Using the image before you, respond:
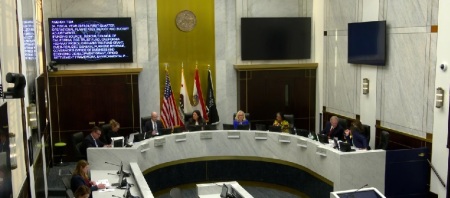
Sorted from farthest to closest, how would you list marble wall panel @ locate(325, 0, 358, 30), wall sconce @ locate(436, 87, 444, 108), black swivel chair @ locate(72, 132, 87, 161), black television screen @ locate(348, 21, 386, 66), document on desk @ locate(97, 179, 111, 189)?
marble wall panel @ locate(325, 0, 358, 30), black swivel chair @ locate(72, 132, 87, 161), black television screen @ locate(348, 21, 386, 66), wall sconce @ locate(436, 87, 444, 108), document on desk @ locate(97, 179, 111, 189)

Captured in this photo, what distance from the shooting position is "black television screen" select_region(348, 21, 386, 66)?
32.7 feet

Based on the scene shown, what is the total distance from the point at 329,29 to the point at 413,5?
3.21m

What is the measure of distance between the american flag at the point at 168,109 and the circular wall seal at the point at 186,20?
148 centimetres

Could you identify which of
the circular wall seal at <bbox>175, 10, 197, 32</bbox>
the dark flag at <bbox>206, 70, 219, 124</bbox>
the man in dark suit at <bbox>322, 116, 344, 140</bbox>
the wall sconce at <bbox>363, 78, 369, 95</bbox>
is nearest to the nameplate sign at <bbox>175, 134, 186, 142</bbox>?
the dark flag at <bbox>206, 70, 219, 124</bbox>

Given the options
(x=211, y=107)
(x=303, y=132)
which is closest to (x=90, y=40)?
(x=211, y=107)

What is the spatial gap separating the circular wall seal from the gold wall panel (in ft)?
0.24

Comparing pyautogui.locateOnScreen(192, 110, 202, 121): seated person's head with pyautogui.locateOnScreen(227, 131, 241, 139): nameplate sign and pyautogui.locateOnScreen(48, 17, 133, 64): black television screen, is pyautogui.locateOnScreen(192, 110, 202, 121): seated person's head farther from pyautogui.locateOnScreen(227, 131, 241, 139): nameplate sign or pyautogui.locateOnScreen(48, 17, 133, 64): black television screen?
pyautogui.locateOnScreen(48, 17, 133, 64): black television screen

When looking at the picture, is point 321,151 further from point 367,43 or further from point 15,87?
point 15,87

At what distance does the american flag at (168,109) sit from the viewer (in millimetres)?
12023

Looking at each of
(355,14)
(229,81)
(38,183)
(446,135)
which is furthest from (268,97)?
(38,183)

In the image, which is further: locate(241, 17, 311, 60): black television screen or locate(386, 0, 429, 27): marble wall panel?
locate(241, 17, 311, 60): black television screen

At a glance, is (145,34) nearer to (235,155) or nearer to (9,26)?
(235,155)

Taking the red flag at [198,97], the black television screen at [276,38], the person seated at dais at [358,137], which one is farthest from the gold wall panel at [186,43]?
the person seated at dais at [358,137]

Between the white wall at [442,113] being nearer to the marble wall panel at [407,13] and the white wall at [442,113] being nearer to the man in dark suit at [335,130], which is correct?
the marble wall panel at [407,13]
